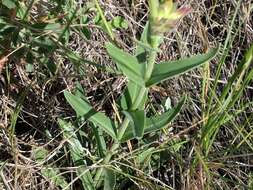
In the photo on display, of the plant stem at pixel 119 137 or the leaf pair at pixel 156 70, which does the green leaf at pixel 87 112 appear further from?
the leaf pair at pixel 156 70

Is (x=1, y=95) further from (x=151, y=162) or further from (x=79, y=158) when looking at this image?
(x=151, y=162)

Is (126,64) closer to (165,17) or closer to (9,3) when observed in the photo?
(165,17)

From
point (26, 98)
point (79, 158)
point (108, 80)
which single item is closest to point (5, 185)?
point (79, 158)

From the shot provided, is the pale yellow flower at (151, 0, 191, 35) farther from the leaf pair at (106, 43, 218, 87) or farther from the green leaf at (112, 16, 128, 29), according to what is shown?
the green leaf at (112, 16, 128, 29)

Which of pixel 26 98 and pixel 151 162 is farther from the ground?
pixel 26 98

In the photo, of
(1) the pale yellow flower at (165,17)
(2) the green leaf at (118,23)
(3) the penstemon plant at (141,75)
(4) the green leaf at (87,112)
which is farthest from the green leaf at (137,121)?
(2) the green leaf at (118,23)

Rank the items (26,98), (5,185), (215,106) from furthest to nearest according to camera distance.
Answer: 1. (26,98)
2. (215,106)
3. (5,185)
